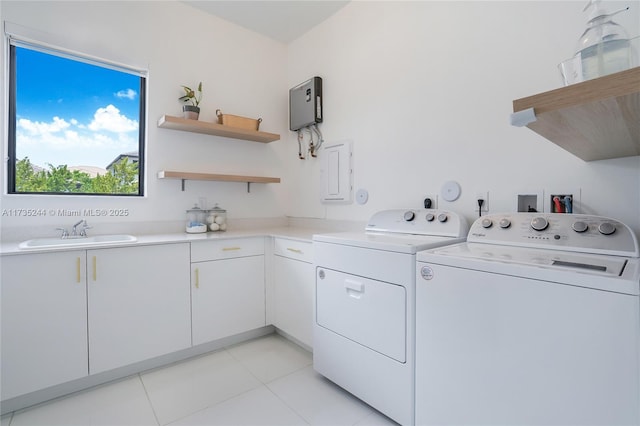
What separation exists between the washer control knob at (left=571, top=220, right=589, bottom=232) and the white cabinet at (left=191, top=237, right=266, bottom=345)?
198 centimetres

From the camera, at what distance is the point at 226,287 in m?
2.28

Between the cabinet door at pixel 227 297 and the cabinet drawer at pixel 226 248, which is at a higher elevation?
the cabinet drawer at pixel 226 248

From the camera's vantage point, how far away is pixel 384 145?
7.56 ft

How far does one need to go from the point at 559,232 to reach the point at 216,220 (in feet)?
7.78

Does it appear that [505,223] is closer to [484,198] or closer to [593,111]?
[484,198]

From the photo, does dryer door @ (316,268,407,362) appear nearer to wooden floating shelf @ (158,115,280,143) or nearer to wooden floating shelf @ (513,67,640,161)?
wooden floating shelf @ (513,67,640,161)

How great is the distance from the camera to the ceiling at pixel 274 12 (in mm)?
2574

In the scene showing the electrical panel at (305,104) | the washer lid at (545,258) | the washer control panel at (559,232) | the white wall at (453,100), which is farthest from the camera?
the electrical panel at (305,104)

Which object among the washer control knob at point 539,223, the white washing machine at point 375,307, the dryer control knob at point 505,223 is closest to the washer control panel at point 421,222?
the white washing machine at point 375,307

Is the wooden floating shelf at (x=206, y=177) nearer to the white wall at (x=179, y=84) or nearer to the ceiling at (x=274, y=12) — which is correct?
the white wall at (x=179, y=84)

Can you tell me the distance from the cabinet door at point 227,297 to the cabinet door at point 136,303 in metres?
0.08

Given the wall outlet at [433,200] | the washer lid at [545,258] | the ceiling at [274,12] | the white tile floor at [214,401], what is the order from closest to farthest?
the washer lid at [545,258] → the white tile floor at [214,401] → the wall outlet at [433,200] → the ceiling at [274,12]

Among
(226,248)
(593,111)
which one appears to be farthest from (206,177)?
(593,111)

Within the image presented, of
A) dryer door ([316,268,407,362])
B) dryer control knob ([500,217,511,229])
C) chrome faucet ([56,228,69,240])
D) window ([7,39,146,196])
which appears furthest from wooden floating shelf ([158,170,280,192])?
dryer control knob ([500,217,511,229])
